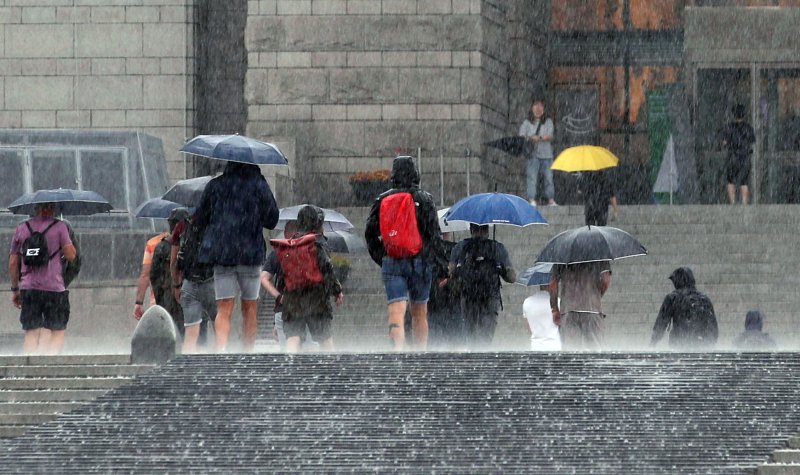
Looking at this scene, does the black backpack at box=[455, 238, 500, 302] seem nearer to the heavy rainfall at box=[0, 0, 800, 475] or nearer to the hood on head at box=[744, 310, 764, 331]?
the heavy rainfall at box=[0, 0, 800, 475]

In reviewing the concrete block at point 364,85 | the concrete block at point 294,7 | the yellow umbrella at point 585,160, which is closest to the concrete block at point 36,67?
the concrete block at point 294,7

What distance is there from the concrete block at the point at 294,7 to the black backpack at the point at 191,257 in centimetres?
1445

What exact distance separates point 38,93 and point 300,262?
646 inches

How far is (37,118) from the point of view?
97.9ft

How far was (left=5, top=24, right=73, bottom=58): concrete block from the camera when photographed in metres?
29.9

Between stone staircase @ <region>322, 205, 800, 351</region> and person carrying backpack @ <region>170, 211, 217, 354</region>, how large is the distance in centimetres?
486

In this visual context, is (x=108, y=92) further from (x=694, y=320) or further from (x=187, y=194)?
(x=694, y=320)

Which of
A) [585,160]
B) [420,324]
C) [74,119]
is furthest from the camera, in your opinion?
[74,119]

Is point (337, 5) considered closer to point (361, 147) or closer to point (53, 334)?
point (361, 147)

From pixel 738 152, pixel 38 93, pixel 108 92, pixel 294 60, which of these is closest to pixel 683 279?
pixel 738 152

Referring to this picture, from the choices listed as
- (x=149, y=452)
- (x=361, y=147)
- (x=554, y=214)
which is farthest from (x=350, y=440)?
(x=361, y=147)

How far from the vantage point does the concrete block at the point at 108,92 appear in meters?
29.8

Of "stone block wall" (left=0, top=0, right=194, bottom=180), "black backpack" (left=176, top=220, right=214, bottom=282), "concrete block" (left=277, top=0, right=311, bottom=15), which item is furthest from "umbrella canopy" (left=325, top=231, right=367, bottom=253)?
"stone block wall" (left=0, top=0, right=194, bottom=180)

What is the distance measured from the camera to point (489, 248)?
15328 millimetres
